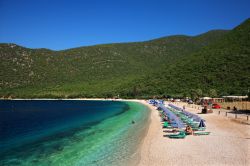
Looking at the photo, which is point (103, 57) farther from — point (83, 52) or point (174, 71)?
point (174, 71)

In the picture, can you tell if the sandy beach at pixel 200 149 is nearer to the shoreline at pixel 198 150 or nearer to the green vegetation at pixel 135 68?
the shoreline at pixel 198 150

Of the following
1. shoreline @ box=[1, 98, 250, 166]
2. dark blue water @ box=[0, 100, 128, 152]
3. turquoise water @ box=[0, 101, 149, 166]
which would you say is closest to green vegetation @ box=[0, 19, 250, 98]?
dark blue water @ box=[0, 100, 128, 152]

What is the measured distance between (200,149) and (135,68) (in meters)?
132

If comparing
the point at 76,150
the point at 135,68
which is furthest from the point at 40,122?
the point at 135,68

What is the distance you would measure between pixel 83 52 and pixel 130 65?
2817 centimetres

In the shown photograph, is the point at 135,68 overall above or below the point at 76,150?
above

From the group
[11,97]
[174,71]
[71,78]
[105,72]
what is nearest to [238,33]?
[174,71]

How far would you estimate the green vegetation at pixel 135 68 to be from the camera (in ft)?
308

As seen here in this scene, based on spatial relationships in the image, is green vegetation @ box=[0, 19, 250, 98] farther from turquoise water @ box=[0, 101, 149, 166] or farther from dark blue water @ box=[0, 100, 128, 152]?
turquoise water @ box=[0, 101, 149, 166]

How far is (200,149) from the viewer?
63.2 ft

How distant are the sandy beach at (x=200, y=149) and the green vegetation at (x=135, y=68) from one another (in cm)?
5434

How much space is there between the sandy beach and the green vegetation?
54341 millimetres

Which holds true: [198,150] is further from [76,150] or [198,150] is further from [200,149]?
[76,150]

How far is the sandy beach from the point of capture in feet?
54.2
